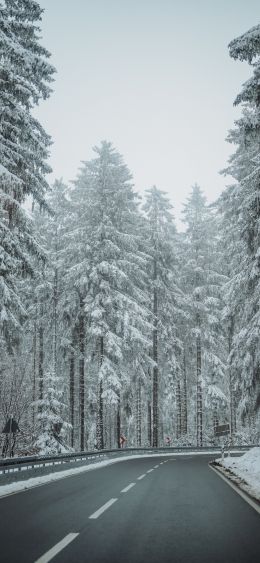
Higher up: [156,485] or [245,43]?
[245,43]

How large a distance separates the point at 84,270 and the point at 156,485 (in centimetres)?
1739

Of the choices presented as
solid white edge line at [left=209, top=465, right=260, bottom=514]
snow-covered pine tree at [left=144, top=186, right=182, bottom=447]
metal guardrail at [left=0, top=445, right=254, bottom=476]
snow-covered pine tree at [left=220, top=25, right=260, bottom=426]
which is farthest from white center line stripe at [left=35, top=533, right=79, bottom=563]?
snow-covered pine tree at [left=144, top=186, right=182, bottom=447]

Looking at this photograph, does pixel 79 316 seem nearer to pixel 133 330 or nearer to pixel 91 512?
pixel 133 330

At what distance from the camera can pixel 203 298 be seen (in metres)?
37.0

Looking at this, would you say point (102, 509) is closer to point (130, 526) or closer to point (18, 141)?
point (130, 526)

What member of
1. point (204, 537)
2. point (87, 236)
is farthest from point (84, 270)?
point (204, 537)

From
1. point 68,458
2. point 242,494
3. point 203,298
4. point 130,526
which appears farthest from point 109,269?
point 130,526

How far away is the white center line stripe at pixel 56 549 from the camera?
18.0ft

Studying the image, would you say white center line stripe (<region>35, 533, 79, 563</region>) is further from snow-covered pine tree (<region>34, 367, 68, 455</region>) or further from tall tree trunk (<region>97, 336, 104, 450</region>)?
tall tree trunk (<region>97, 336, 104, 450</region>)

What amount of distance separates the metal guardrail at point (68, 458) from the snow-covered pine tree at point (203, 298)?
2.84 metres

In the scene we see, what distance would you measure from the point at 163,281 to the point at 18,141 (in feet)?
65.8

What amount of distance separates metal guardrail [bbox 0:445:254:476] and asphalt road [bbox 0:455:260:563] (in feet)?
9.93

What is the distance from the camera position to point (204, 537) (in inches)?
258

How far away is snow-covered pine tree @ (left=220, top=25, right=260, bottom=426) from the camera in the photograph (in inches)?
585
